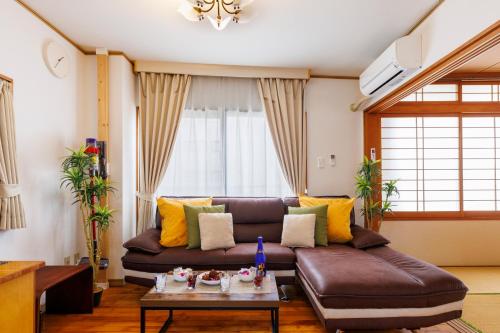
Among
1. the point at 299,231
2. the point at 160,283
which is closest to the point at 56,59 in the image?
the point at 160,283

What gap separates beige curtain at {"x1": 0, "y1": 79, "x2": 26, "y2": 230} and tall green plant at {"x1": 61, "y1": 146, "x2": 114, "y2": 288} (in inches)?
23.8

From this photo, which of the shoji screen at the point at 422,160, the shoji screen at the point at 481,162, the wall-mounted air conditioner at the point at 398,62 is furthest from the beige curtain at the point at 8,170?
the shoji screen at the point at 481,162

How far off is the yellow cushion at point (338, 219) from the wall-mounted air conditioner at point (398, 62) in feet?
4.45

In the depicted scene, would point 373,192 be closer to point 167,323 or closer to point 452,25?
point 452,25

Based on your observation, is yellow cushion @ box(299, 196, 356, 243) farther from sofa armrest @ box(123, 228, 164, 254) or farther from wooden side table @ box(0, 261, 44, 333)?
Answer: wooden side table @ box(0, 261, 44, 333)

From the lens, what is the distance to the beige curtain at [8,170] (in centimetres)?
220

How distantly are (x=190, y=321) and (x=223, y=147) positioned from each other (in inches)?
83.5

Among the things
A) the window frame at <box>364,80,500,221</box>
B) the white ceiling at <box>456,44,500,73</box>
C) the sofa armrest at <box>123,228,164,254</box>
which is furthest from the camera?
the window frame at <box>364,80,500,221</box>

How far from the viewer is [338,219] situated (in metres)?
3.41

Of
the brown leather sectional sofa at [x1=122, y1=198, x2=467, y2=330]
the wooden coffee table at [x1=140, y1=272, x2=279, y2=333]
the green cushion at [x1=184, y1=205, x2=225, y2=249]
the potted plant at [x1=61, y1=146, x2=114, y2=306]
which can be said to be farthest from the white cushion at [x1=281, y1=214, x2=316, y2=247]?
the potted plant at [x1=61, y1=146, x2=114, y2=306]

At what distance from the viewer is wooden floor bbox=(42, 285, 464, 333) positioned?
7.96ft

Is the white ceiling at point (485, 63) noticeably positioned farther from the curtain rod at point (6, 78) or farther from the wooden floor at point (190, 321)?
the curtain rod at point (6, 78)

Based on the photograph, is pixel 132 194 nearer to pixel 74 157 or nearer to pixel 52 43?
pixel 74 157

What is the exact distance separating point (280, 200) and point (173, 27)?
2.18 metres
